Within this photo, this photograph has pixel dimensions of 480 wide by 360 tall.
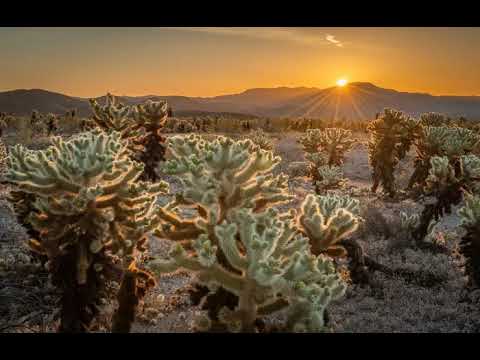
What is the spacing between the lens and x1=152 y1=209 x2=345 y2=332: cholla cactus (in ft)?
12.5

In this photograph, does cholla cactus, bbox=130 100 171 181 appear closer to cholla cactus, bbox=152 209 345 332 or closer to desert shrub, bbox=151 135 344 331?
desert shrub, bbox=151 135 344 331

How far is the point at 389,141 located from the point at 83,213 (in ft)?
37.5

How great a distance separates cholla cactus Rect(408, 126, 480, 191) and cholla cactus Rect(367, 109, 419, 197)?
0.52 metres

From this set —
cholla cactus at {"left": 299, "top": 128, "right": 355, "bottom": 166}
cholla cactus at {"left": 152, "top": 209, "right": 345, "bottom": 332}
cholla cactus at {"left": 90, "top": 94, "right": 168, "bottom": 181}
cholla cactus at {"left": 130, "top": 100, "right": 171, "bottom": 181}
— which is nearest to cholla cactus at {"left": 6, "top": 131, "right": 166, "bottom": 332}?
cholla cactus at {"left": 152, "top": 209, "right": 345, "bottom": 332}

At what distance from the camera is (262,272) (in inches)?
146

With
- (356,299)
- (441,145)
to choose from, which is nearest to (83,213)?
(356,299)

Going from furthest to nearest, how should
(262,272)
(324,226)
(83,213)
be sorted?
(324,226)
(83,213)
(262,272)

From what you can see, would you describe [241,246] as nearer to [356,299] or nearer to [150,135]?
[356,299]

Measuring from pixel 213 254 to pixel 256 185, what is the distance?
3.21 ft

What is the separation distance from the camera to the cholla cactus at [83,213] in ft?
15.6

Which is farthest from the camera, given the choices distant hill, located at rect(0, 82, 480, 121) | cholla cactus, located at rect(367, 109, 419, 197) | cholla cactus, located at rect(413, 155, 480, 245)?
distant hill, located at rect(0, 82, 480, 121)

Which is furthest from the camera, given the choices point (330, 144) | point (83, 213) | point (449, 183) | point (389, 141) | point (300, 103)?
point (300, 103)
